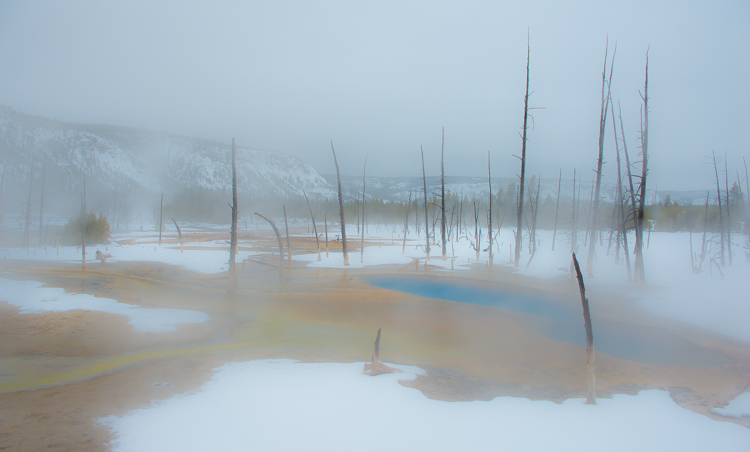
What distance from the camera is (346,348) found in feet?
31.1

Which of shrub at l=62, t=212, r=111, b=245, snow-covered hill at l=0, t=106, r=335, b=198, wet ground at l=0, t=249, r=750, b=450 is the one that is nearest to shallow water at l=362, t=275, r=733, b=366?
wet ground at l=0, t=249, r=750, b=450

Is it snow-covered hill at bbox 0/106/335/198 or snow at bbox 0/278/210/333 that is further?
snow-covered hill at bbox 0/106/335/198

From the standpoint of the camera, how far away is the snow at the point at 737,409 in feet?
18.9

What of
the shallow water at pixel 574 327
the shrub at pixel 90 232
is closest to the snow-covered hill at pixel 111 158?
the shrub at pixel 90 232

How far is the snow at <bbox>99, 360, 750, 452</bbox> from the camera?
197 inches

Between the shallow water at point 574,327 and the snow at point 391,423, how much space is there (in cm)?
284

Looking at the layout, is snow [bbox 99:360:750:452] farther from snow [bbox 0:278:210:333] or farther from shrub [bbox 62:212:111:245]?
shrub [bbox 62:212:111:245]

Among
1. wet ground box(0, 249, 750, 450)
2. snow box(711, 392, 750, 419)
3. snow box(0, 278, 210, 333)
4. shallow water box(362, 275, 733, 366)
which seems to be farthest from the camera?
snow box(0, 278, 210, 333)

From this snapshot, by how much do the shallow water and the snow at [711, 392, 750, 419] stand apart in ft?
7.48

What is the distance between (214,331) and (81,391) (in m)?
4.41

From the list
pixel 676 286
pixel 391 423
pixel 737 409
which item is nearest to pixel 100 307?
pixel 391 423

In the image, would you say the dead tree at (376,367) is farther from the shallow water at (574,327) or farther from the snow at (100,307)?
the snow at (100,307)

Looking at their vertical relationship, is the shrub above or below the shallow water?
above

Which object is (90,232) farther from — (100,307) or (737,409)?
(737,409)
